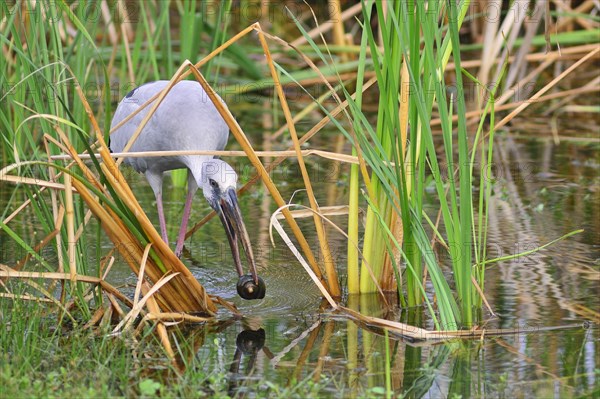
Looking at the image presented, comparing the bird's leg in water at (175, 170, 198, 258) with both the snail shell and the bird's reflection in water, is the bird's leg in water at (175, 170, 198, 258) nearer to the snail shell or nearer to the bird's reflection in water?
the snail shell

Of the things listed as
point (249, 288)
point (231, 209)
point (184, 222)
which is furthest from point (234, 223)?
point (184, 222)

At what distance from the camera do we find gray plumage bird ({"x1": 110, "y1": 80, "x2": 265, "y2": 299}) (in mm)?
4027

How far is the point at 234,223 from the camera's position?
4059 millimetres

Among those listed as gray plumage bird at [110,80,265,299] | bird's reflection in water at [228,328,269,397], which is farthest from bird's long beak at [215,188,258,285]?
bird's reflection in water at [228,328,269,397]

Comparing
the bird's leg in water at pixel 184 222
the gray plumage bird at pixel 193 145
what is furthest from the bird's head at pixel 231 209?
the bird's leg in water at pixel 184 222

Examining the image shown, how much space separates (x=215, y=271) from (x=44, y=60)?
1.24 m

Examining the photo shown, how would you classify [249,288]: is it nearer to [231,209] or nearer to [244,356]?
[231,209]

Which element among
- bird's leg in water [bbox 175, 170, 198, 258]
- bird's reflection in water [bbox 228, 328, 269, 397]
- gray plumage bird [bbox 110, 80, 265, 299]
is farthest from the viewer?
bird's leg in water [bbox 175, 170, 198, 258]

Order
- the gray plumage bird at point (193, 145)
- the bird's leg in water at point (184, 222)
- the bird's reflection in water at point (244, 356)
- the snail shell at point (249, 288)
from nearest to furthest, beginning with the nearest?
the bird's reflection in water at point (244, 356)
the snail shell at point (249, 288)
the gray plumage bird at point (193, 145)
the bird's leg in water at point (184, 222)

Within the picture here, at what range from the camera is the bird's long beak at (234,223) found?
3955 millimetres

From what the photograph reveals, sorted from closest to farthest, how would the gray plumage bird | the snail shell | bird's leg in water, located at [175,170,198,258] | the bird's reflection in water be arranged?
the bird's reflection in water → the snail shell → the gray plumage bird → bird's leg in water, located at [175,170,198,258]

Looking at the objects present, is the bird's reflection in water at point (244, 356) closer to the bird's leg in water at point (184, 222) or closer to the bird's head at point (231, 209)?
the bird's head at point (231, 209)

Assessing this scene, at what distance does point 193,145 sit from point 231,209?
488 millimetres

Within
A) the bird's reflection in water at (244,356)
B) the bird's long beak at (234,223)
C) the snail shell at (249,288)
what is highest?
the bird's long beak at (234,223)
